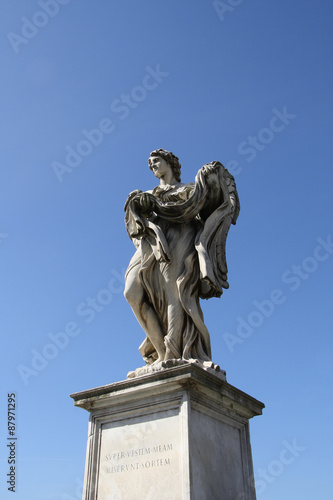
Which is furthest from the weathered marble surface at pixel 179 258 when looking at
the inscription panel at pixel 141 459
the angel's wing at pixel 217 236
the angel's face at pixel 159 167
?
the inscription panel at pixel 141 459

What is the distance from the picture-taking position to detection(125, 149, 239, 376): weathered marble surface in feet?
24.3

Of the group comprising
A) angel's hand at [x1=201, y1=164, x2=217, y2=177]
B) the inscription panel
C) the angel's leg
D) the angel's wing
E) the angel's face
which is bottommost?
the inscription panel

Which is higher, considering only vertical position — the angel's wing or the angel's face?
the angel's face

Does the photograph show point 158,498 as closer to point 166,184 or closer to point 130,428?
point 130,428

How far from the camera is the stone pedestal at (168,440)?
19.9 feet

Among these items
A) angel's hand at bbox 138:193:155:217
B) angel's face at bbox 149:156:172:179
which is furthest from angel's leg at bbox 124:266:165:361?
angel's face at bbox 149:156:172:179

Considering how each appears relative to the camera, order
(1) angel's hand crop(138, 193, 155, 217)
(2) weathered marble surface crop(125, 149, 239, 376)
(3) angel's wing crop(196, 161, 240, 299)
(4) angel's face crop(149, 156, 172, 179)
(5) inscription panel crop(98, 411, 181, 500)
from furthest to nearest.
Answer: (4) angel's face crop(149, 156, 172, 179) < (1) angel's hand crop(138, 193, 155, 217) < (3) angel's wing crop(196, 161, 240, 299) < (2) weathered marble surface crop(125, 149, 239, 376) < (5) inscription panel crop(98, 411, 181, 500)

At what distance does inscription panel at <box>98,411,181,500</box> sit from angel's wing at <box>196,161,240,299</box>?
205 cm

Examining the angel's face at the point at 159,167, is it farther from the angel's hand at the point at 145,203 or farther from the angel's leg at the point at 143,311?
the angel's leg at the point at 143,311

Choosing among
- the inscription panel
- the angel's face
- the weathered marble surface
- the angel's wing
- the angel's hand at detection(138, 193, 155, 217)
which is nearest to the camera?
the inscription panel

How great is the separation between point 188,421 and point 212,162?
4.18m

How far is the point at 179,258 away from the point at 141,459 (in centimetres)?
289

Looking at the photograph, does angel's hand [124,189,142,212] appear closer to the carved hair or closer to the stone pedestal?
the carved hair

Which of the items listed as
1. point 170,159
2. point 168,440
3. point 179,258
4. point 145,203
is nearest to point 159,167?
point 170,159
